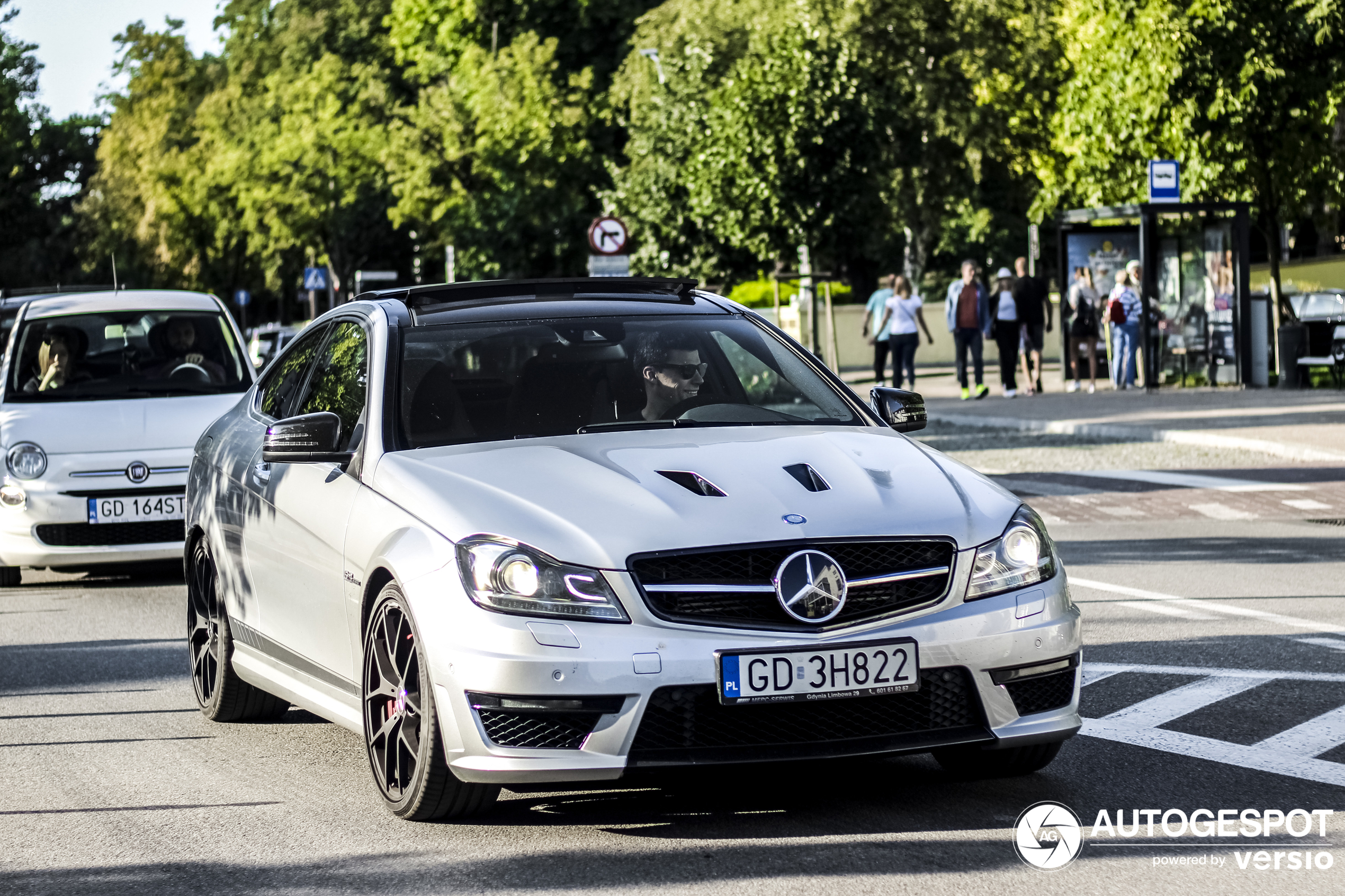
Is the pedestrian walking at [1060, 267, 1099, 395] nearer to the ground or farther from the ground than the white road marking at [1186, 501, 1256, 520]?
farther from the ground

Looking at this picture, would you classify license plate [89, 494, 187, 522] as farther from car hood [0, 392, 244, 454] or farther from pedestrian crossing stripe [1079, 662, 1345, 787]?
pedestrian crossing stripe [1079, 662, 1345, 787]

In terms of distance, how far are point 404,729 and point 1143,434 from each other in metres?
16.1

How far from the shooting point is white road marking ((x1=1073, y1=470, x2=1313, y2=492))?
606 inches

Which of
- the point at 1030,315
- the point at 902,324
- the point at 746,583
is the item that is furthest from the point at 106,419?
the point at 1030,315

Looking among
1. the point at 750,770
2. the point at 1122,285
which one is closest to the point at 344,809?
the point at 750,770

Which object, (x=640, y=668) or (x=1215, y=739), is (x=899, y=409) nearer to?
(x=1215, y=739)

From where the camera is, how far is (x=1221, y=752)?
6152 mm

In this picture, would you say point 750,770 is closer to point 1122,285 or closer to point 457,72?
point 1122,285

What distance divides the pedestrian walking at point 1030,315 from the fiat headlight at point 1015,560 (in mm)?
21124

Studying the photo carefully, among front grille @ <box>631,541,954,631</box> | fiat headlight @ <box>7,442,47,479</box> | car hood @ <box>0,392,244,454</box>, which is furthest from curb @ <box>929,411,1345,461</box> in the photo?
front grille @ <box>631,541,954,631</box>

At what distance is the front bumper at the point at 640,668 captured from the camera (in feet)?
16.4

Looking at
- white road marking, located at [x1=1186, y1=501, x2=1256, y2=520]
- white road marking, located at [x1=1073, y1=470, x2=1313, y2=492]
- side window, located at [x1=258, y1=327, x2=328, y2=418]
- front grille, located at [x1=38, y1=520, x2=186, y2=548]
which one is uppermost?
side window, located at [x1=258, y1=327, x2=328, y2=418]

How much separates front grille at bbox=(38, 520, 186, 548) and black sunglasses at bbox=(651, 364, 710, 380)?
5809 mm

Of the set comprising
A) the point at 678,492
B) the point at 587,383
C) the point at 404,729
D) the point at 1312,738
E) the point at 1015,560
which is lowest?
the point at 1312,738
